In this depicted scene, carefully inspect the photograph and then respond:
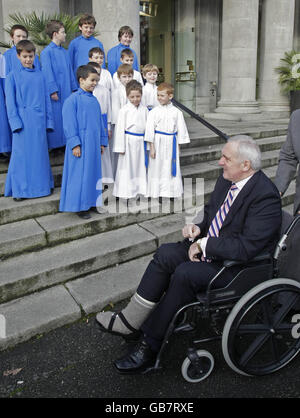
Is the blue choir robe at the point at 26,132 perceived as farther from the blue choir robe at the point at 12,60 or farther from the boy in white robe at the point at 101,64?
the boy in white robe at the point at 101,64

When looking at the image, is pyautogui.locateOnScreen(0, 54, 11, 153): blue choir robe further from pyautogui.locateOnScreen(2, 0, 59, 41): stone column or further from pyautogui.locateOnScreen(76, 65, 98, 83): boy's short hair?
pyautogui.locateOnScreen(2, 0, 59, 41): stone column

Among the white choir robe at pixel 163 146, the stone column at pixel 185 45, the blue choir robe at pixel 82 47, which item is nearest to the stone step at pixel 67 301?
the white choir robe at pixel 163 146

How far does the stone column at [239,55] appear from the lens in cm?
970

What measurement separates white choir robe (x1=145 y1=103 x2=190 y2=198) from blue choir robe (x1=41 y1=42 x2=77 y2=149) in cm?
138

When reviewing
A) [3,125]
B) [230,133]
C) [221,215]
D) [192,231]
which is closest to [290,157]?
[221,215]

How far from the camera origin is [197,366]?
8.25ft

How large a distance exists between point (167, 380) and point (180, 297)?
591 millimetres

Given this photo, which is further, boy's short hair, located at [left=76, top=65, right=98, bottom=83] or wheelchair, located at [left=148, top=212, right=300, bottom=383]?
boy's short hair, located at [left=76, top=65, right=98, bottom=83]

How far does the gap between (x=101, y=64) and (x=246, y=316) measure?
389 cm

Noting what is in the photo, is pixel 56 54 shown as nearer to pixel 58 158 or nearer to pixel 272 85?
pixel 58 158

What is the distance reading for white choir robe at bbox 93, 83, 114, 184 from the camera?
4918 millimetres

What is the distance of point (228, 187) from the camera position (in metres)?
2.86

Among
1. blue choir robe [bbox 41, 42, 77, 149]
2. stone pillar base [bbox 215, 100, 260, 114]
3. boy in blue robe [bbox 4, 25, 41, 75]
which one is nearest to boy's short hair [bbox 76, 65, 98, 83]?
boy in blue robe [bbox 4, 25, 41, 75]

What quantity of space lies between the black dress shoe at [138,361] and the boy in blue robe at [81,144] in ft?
6.65
